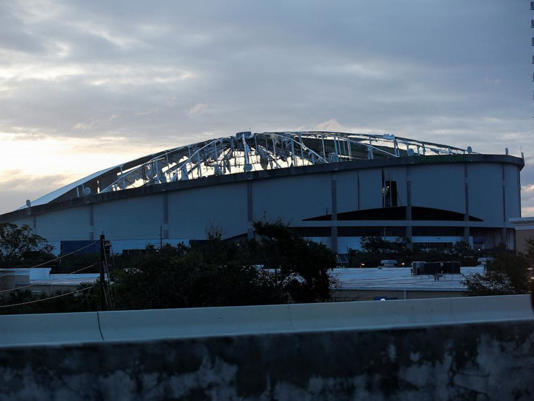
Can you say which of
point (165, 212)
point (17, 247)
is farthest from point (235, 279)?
point (165, 212)

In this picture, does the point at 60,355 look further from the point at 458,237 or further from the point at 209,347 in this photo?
the point at 458,237

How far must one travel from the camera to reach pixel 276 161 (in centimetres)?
9250

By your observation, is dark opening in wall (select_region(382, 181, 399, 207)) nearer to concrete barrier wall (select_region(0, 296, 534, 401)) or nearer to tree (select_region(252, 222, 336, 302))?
tree (select_region(252, 222, 336, 302))

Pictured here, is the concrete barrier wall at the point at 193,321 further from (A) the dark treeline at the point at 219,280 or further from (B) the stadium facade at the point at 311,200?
(B) the stadium facade at the point at 311,200

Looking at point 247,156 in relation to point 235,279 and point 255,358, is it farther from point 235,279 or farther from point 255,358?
point 255,358

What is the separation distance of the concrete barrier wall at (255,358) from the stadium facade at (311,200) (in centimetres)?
7715

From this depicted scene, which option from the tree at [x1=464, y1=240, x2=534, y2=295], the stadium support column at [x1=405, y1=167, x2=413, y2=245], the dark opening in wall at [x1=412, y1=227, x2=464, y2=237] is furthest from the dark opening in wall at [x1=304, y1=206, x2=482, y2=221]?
the tree at [x1=464, y1=240, x2=534, y2=295]

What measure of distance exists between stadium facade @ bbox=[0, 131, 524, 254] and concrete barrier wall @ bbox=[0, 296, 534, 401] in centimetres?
7715

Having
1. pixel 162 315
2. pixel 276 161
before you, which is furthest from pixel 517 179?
pixel 162 315

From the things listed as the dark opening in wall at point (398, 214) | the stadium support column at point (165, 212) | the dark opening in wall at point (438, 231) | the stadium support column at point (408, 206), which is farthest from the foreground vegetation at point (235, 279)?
the dark opening in wall at point (438, 231)

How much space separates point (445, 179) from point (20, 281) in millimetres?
62889

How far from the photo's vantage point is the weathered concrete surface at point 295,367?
7.59 m

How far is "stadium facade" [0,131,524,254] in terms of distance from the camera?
88.4 metres

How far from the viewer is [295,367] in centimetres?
809
